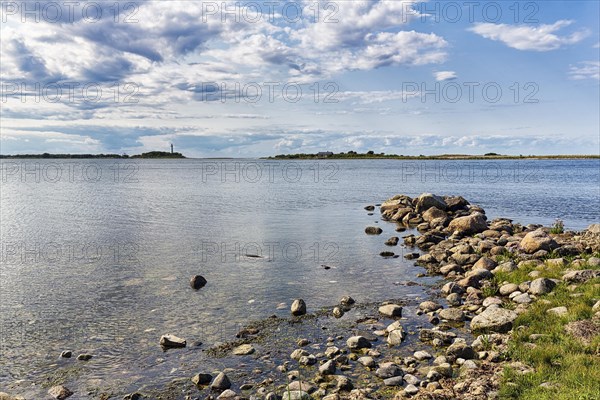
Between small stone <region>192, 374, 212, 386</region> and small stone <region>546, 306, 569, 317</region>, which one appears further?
small stone <region>546, 306, 569, 317</region>

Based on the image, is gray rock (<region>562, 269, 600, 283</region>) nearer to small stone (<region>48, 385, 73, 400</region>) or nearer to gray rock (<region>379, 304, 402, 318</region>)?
gray rock (<region>379, 304, 402, 318</region>)

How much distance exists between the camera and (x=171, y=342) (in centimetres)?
1374

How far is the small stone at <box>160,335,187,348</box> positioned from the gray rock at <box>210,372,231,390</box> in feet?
9.47

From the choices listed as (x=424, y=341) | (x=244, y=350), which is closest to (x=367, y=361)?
(x=424, y=341)

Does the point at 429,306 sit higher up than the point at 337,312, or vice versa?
the point at 429,306

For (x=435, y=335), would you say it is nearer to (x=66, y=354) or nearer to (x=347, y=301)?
(x=347, y=301)

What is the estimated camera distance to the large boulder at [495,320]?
13.5 m

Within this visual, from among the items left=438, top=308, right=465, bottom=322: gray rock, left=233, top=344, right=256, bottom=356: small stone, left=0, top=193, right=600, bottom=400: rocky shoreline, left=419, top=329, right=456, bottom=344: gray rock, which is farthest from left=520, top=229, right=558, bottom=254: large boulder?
left=233, top=344, right=256, bottom=356: small stone

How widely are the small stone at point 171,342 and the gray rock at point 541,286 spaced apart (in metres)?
11.9

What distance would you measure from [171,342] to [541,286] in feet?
40.9

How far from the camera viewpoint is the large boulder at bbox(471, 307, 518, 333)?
13547 mm

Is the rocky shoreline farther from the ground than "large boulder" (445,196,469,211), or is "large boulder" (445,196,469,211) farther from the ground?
"large boulder" (445,196,469,211)

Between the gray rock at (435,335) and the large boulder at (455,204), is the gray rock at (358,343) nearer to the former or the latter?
the gray rock at (435,335)

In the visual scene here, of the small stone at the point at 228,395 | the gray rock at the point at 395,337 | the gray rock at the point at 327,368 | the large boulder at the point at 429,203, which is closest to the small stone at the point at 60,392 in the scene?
the small stone at the point at 228,395
